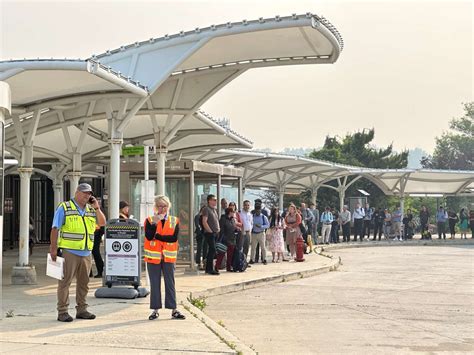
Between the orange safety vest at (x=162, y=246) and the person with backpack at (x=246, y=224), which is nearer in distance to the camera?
the orange safety vest at (x=162, y=246)

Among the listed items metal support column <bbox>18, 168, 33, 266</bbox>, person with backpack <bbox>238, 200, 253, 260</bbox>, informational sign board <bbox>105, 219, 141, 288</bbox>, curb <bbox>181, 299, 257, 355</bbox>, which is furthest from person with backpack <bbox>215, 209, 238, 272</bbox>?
curb <bbox>181, 299, 257, 355</bbox>

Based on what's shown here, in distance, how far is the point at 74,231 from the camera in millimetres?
10320

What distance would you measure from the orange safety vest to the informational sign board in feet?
7.70

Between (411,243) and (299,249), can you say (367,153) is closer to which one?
(411,243)

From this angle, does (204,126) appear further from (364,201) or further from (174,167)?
(364,201)

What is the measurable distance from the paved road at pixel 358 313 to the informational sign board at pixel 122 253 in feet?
4.43

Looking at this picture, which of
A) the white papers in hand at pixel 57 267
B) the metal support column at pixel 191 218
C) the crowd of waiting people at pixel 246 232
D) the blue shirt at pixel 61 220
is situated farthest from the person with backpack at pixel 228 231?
the white papers in hand at pixel 57 267

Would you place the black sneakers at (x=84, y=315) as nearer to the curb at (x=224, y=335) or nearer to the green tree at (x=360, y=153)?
the curb at (x=224, y=335)

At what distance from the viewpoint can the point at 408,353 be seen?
368 inches

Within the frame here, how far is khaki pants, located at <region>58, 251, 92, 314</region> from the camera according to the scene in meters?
10.2

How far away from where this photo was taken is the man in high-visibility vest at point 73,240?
10.2 m

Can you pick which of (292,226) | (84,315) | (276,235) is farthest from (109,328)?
(292,226)

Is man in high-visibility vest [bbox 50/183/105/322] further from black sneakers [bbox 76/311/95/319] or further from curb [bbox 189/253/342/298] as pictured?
curb [bbox 189/253/342/298]

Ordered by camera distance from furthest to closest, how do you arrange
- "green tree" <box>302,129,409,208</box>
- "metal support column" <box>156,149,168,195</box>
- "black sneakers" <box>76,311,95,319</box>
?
"green tree" <box>302,129,409,208</box>, "metal support column" <box>156,149,168,195</box>, "black sneakers" <box>76,311,95,319</box>
